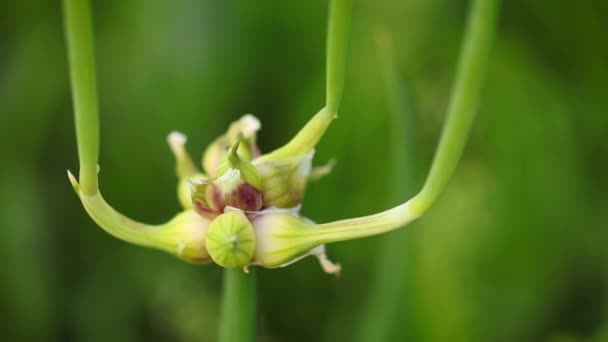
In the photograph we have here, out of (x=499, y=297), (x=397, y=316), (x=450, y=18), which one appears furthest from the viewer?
(x=450, y=18)

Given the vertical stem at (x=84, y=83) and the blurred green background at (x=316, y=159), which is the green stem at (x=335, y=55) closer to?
the vertical stem at (x=84, y=83)

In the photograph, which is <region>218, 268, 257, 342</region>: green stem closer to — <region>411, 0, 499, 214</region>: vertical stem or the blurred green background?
<region>411, 0, 499, 214</region>: vertical stem

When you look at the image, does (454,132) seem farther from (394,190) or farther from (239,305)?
(394,190)

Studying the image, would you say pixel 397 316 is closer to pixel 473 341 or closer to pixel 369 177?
pixel 473 341

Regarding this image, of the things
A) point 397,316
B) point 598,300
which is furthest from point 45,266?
point 598,300

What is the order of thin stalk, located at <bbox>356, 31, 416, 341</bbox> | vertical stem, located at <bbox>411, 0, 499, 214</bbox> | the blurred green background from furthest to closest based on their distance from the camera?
1. the blurred green background
2. thin stalk, located at <bbox>356, 31, 416, 341</bbox>
3. vertical stem, located at <bbox>411, 0, 499, 214</bbox>

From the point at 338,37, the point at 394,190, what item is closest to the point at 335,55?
the point at 338,37

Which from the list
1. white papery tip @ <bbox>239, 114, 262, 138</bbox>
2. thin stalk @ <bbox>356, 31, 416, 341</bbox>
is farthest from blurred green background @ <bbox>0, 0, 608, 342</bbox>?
white papery tip @ <bbox>239, 114, 262, 138</bbox>
